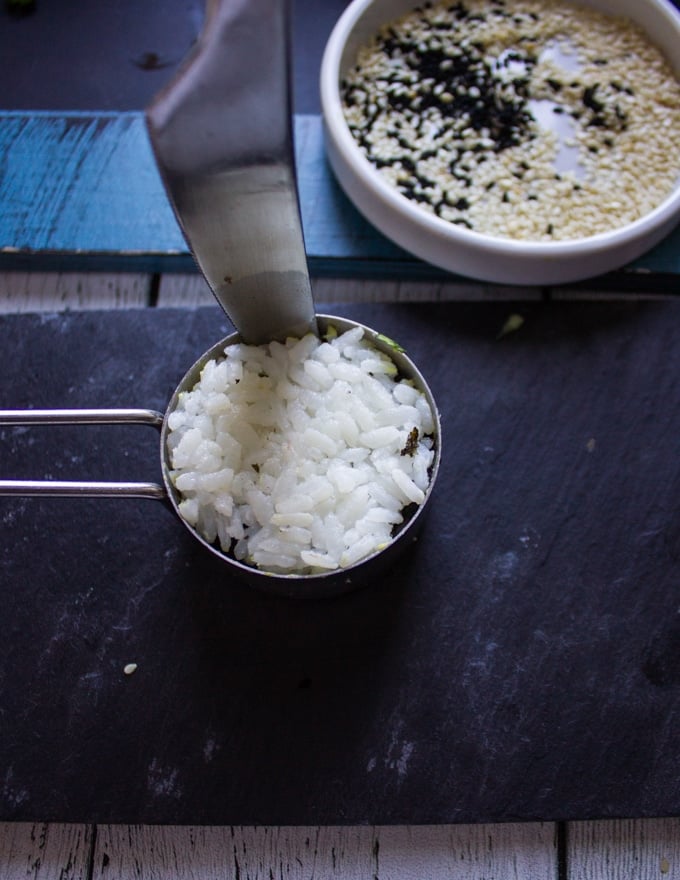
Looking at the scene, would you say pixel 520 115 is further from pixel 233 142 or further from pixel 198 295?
pixel 233 142

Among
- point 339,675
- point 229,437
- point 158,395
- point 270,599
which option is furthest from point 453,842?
point 158,395

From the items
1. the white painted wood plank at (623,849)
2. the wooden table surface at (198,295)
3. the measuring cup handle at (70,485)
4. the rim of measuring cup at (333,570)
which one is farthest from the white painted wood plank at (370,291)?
the white painted wood plank at (623,849)

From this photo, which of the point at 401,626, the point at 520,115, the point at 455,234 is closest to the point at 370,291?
the point at 455,234

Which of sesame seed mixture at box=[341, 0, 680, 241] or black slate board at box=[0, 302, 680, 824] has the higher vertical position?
sesame seed mixture at box=[341, 0, 680, 241]

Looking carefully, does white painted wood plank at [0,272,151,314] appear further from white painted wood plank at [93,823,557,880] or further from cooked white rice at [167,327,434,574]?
white painted wood plank at [93,823,557,880]

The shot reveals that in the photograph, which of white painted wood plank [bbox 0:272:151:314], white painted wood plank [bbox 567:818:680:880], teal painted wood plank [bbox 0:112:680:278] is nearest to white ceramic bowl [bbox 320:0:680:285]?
teal painted wood plank [bbox 0:112:680:278]

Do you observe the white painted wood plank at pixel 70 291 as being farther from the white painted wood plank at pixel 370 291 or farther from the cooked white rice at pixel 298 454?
the cooked white rice at pixel 298 454
